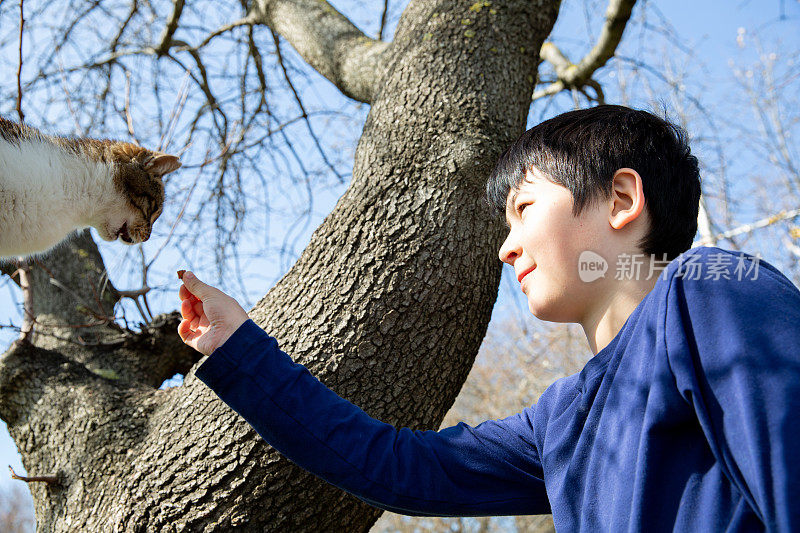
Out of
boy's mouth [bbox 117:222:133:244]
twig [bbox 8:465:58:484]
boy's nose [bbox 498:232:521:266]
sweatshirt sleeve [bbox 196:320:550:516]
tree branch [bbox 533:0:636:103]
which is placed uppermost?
tree branch [bbox 533:0:636:103]

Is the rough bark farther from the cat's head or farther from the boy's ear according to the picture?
the boy's ear

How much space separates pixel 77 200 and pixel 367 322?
1156 millimetres

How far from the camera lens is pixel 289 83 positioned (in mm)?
4012

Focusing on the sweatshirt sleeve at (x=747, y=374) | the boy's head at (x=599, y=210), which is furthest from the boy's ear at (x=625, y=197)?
the sweatshirt sleeve at (x=747, y=374)

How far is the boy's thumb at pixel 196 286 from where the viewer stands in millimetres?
1345

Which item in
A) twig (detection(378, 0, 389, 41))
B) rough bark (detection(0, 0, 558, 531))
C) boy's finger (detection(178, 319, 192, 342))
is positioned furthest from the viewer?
twig (detection(378, 0, 389, 41))

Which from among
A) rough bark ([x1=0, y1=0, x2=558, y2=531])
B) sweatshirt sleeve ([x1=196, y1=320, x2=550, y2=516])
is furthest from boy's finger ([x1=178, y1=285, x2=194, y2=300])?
rough bark ([x1=0, y1=0, x2=558, y2=531])

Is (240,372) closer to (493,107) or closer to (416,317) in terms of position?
(416,317)

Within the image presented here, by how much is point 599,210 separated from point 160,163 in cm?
169

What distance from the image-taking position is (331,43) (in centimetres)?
307

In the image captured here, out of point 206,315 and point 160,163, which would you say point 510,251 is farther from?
point 160,163

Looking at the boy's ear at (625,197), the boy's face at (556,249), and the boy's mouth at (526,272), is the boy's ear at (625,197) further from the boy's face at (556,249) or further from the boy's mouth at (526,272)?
the boy's mouth at (526,272)

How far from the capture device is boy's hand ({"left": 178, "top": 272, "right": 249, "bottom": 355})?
4.27ft

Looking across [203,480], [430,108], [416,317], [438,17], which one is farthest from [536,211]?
[438,17]
